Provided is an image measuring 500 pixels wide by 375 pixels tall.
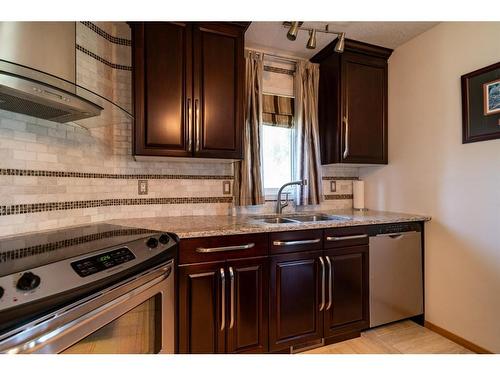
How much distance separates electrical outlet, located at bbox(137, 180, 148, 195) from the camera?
1.95 m

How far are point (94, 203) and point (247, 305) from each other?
4.05ft

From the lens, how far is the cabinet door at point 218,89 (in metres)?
1.78

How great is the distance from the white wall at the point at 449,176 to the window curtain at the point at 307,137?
712 millimetres

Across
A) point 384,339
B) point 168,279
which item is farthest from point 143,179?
point 384,339

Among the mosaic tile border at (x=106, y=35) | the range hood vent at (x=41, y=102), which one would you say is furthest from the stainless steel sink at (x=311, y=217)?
the mosaic tile border at (x=106, y=35)

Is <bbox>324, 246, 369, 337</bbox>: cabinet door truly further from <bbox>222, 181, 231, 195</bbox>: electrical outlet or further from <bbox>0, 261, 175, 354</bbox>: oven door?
<bbox>0, 261, 175, 354</bbox>: oven door

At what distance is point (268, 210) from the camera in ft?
7.77

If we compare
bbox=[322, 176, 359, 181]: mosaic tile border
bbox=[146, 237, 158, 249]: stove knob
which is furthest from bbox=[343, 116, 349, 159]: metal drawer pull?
bbox=[146, 237, 158, 249]: stove knob

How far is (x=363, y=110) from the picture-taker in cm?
233

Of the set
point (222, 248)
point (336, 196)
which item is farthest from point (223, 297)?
point (336, 196)

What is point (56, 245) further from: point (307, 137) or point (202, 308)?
point (307, 137)

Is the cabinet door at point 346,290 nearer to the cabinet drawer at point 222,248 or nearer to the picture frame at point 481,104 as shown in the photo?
the cabinet drawer at point 222,248

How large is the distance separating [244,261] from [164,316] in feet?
1.73

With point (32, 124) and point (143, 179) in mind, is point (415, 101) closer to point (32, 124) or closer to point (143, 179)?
point (143, 179)
